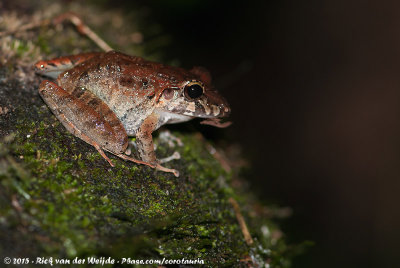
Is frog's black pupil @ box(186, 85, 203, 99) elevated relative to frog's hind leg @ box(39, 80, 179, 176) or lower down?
elevated

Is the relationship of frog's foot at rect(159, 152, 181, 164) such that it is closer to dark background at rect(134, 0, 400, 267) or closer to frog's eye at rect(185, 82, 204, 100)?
frog's eye at rect(185, 82, 204, 100)

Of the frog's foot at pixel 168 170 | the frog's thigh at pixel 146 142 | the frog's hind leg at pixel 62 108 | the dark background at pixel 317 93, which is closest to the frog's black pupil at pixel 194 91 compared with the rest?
the frog's thigh at pixel 146 142

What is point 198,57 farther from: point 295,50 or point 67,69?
point 67,69

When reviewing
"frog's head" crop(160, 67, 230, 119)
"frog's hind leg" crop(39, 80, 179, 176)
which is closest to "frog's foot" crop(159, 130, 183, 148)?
"frog's head" crop(160, 67, 230, 119)

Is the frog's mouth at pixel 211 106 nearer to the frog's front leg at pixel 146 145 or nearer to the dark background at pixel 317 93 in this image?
the frog's front leg at pixel 146 145

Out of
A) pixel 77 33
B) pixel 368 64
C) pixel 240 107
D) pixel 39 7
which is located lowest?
pixel 77 33

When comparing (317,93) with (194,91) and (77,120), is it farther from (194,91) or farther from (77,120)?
(77,120)

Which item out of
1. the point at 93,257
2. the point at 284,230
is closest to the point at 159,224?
the point at 93,257
